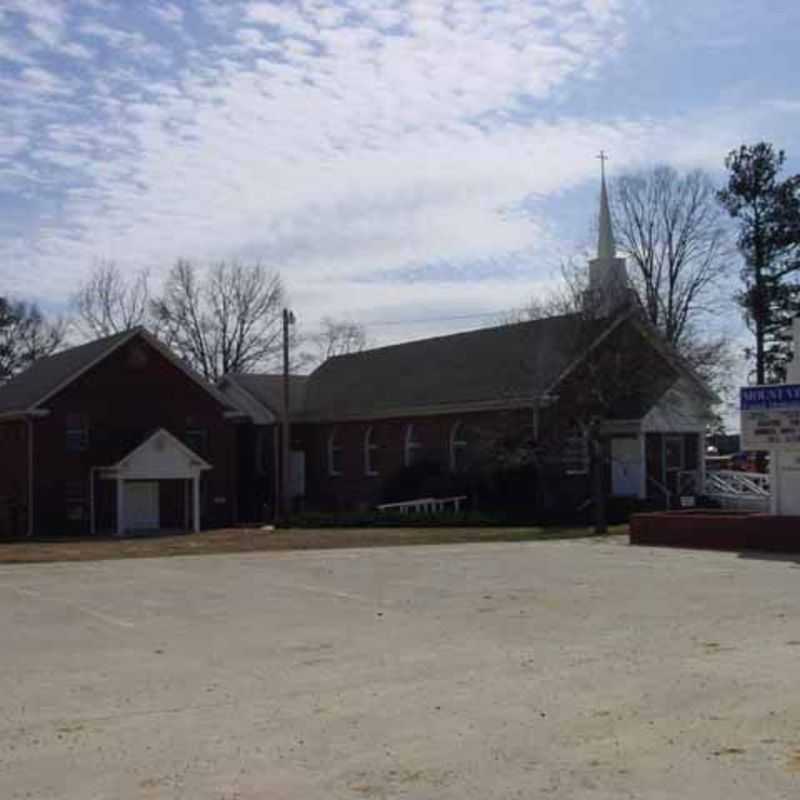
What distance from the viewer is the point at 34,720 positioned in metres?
9.89

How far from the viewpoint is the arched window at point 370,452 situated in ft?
171

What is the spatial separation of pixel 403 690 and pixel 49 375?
4115cm

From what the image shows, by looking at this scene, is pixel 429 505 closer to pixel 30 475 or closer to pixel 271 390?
pixel 271 390

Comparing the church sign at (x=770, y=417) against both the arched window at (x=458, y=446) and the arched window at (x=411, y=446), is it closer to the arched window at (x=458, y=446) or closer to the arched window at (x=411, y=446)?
the arched window at (x=458, y=446)

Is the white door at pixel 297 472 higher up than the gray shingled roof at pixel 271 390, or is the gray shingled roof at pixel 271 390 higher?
the gray shingled roof at pixel 271 390

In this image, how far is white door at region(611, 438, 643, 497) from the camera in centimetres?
4591

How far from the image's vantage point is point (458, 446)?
48125 mm

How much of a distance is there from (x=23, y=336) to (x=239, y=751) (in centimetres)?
7971

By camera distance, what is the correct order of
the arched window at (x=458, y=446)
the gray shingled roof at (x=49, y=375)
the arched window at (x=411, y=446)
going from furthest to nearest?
the arched window at (x=411, y=446) → the arched window at (x=458, y=446) → the gray shingled roof at (x=49, y=375)

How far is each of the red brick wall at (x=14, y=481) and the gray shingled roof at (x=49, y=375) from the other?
0.92m

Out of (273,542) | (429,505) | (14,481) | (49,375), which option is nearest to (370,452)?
(429,505)

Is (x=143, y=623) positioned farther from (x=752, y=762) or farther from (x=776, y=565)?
(x=776, y=565)

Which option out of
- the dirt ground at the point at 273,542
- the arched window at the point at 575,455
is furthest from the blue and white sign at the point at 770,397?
the arched window at the point at 575,455

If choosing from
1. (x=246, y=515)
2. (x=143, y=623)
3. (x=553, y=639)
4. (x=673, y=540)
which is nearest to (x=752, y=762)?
(x=553, y=639)
